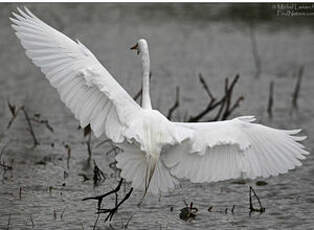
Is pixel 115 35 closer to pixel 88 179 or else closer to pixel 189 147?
pixel 88 179

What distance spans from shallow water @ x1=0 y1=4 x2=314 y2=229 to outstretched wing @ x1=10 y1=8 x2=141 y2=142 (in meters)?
1.08

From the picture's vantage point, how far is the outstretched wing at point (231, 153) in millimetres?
6965

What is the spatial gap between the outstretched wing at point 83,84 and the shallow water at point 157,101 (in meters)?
1.08

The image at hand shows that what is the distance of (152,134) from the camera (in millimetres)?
6828

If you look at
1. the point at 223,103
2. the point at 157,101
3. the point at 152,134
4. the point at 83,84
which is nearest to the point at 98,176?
the point at 83,84

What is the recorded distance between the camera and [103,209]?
25.0 feet

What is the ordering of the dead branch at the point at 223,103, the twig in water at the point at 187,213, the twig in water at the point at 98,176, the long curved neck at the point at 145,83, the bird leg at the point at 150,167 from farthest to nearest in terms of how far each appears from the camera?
1. the dead branch at the point at 223,103
2. the twig in water at the point at 98,176
3. the twig in water at the point at 187,213
4. the long curved neck at the point at 145,83
5. the bird leg at the point at 150,167

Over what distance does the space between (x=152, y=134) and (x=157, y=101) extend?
6052mm

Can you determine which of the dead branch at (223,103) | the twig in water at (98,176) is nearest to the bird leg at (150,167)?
the twig in water at (98,176)

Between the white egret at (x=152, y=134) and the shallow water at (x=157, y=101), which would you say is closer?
the white egret at (x=152, y=134)

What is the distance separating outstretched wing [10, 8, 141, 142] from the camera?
22.7 ft

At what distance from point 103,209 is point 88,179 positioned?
1.34 meters

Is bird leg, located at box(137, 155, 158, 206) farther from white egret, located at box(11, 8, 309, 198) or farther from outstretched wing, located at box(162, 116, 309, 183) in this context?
outstretched wing, located at box(162, 116, 309, 183)

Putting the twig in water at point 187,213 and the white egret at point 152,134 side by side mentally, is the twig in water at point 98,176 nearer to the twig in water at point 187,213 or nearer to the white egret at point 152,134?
the twig in water at point 187,213
